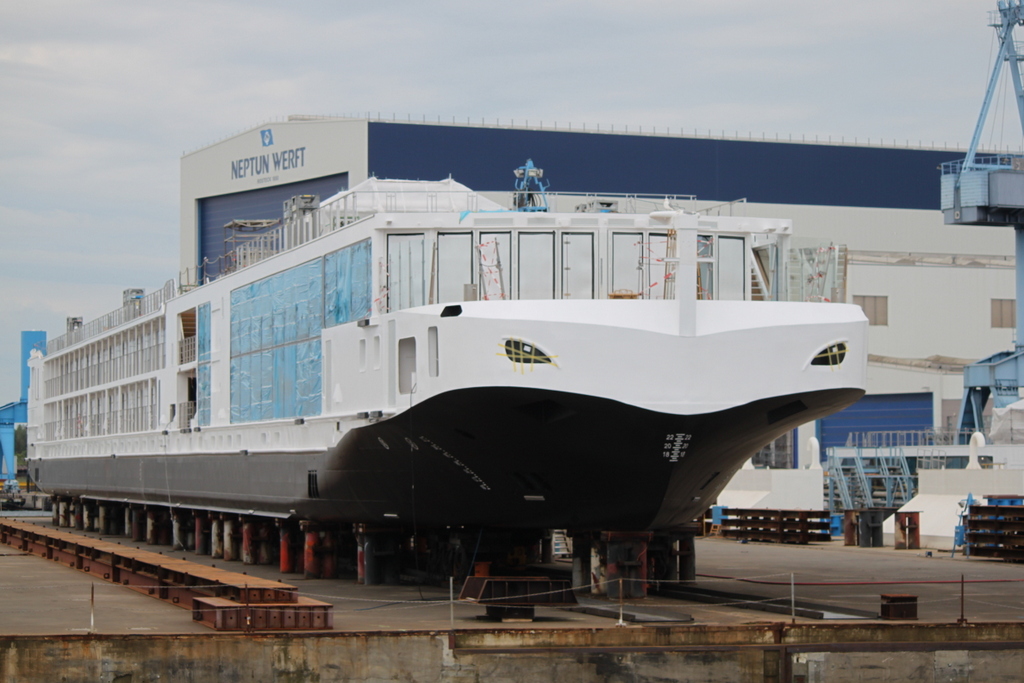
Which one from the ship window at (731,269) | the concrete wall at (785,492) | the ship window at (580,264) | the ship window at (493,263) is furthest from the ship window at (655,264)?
the concrete wall at (785,492)

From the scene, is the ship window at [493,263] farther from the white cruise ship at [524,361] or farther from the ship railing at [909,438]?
the ship railing at [909,438]

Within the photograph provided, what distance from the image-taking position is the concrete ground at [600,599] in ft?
57.4

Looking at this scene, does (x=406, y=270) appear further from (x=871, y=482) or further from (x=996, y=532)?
(x=871, y=482)

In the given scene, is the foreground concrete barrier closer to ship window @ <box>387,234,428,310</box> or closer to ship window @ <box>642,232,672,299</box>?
ship window @ <box>642,232,672,299</box>

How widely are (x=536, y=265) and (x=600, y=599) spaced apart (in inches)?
206

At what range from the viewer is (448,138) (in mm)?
76562

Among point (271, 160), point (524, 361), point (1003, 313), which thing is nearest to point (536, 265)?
point (524, 361)

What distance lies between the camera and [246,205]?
83.2 meters

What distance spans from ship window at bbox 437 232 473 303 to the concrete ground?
478 centimetres

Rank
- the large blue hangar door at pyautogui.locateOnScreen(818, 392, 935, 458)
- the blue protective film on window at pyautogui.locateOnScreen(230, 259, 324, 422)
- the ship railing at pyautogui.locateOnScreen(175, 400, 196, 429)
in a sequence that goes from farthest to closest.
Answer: the large blue hangar door at pyautogui.locateOnScreen(818, 392, 935, 458) < the ship railing at pyautogui.locateOnScreen(175, 400, 196, 429) < the blue protective film on window at pyautogui.locateOnScreen(230, 259, 324, 422)

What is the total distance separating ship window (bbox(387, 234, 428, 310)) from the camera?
21125 millimetres

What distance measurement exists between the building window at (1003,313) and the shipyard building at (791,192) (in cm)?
8

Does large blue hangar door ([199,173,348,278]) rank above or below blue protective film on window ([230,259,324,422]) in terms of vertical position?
above

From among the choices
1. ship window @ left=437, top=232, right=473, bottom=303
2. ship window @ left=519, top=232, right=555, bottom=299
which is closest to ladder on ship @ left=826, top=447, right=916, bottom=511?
ship window @ left=519, top=232, right=555, bottom=299
